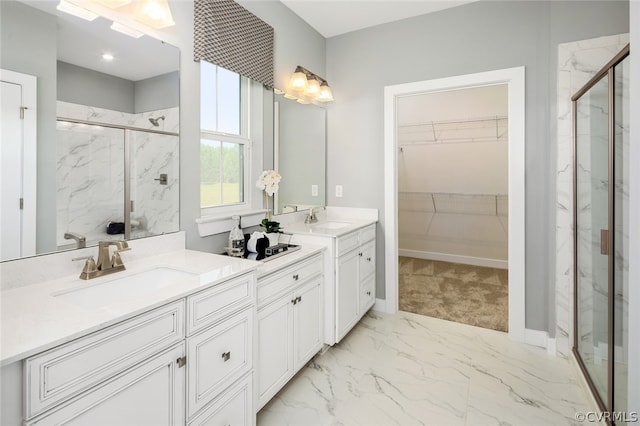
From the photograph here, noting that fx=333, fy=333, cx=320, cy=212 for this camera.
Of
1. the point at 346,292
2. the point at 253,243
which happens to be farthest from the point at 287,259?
the point at 346,292

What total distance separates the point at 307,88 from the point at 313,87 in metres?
0.07

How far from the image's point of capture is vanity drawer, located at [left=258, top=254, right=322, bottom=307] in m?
1.70

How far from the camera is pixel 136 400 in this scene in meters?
1.06

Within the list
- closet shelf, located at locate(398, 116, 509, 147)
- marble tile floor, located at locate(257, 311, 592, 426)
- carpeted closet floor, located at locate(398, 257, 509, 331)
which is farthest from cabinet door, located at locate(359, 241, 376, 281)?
closet shelf, located at locate(398, 116, 509, 147)

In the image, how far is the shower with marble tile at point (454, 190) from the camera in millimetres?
4422

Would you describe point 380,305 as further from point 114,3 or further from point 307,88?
point 114,3

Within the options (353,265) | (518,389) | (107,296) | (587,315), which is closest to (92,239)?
(107,296)

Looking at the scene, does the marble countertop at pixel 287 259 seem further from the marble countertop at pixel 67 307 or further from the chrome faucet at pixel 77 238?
the chrome faucet at pixel 77 238

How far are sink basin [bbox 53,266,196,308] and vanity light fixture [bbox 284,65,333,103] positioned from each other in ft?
5.92

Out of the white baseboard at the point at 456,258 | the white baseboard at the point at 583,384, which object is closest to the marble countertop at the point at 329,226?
the white baseboard at the point at 583,384

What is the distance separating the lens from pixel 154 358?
1104 millimetres

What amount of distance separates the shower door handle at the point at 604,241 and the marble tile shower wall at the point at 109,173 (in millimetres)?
2291

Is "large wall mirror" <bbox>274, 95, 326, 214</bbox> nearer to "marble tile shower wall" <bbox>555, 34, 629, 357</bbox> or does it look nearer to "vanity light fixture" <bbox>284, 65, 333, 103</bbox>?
"vanity light fixture" <bbox>284, 65, 333, 103</bbox>

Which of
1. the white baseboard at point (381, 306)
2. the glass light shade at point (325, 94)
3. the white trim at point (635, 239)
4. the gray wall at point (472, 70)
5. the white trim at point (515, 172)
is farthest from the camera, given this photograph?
the white baseboard at point (381, 306)
